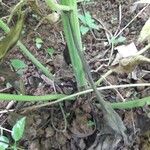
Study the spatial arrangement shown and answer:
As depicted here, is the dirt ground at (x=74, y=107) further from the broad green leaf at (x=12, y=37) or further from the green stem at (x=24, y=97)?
the broad green leaf at (x=12, y=37)

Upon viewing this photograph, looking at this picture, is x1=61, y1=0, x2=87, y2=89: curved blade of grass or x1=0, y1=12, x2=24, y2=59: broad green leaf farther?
x1=61, y1=0, x2=87, y2=89: curved blade of grass

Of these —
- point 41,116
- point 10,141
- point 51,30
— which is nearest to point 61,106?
point 41,116

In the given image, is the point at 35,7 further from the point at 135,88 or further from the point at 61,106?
the point at 135,88

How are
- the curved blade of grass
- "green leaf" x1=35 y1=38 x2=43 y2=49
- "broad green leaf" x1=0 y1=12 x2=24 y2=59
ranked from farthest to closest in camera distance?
"green leaf" x1=35 y1=38 x2=43 y2=49
the curved blade of grass
"broad green leaf" x1=0 y1=12 x2=24 y2=59

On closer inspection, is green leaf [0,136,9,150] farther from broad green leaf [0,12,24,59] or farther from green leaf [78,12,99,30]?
green leaf [78,12,99,30]

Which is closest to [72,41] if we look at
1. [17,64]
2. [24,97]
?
[24,97]

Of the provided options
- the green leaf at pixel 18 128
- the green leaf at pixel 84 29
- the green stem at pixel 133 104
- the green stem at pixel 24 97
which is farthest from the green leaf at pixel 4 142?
the green leaf at pixel 84 29

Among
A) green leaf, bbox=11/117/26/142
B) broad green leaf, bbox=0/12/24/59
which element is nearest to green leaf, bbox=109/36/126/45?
green leaf, bbox=11/117/26/142
